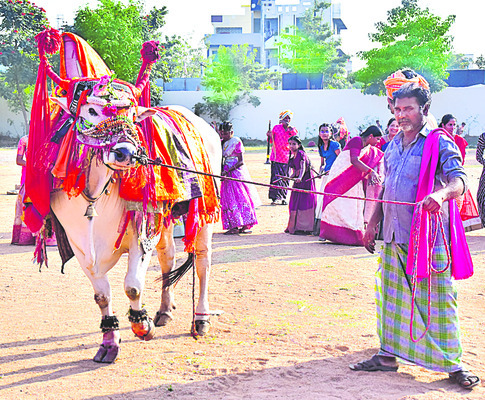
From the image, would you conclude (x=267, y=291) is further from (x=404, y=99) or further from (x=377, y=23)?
(x=377, y=23)

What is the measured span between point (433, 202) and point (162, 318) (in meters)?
2.66

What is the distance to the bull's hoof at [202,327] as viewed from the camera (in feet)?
16.5

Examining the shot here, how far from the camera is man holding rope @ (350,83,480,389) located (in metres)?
3.82

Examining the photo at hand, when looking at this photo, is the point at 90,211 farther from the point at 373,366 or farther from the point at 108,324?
the point at 373,366

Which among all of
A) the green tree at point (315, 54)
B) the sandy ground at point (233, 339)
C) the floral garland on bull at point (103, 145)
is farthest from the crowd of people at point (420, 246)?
the green tree at point (315, 54)

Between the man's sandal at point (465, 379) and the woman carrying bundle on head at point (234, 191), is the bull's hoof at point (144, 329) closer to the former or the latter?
the man's sandal at point (465, 379)

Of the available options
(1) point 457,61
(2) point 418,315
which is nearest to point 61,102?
(2) point 418,315

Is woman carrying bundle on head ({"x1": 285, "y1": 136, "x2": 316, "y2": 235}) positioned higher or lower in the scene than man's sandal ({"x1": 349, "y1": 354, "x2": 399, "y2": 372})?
higher

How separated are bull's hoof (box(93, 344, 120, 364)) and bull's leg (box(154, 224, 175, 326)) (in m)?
0.87

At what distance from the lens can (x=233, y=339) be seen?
4891 mm

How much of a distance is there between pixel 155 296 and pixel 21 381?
224 cm

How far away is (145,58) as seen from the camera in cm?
495

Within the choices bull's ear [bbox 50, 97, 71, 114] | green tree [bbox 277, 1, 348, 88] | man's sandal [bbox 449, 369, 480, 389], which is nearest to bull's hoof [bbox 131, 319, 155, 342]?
bull's ear [bbox 50, 97, 71, 114]

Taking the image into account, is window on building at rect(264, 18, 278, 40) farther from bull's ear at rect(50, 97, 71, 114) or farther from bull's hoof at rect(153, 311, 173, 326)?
bull's ear at rect(50, 97, 71, 114)
